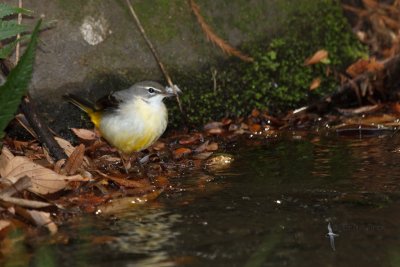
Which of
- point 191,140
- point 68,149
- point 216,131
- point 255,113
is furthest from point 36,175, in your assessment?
point 255,113

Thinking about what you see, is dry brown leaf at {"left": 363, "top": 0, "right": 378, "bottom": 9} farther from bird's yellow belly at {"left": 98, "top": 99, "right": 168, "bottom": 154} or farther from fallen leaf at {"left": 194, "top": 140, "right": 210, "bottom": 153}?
bird's yellow belly at {"left": 98, "top": 99, "right": 168, "bottom": 154}

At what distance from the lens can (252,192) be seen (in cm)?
508

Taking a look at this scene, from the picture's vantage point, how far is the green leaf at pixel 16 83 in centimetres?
451

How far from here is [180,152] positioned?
6457 millimetres

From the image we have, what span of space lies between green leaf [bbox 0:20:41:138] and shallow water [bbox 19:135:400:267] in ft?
2.43

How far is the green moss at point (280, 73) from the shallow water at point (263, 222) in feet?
4.50

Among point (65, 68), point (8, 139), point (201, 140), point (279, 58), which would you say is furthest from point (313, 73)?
point (8, 139)

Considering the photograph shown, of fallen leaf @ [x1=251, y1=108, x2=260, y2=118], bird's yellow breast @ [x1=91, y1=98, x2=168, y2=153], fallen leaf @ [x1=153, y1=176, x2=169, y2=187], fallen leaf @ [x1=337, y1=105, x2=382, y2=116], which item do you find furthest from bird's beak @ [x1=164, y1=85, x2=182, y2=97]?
fallen leaf @ [x1=337, y1=105, x2=382, y2=116]

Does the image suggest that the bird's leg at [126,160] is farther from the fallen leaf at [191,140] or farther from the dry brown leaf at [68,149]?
the fallen leaf at [191,140]

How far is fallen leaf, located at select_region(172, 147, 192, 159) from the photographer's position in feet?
20.9

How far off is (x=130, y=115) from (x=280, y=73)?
1668mm

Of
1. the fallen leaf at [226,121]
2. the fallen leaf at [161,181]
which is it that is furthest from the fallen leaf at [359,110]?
the fallen leaf at [161,181]

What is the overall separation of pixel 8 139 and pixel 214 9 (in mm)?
2165

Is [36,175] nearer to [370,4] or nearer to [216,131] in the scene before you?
[216,131]
